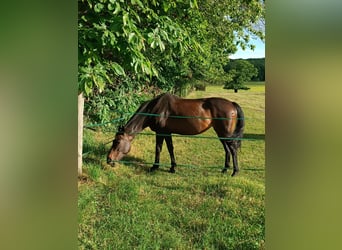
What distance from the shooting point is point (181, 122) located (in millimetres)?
2295

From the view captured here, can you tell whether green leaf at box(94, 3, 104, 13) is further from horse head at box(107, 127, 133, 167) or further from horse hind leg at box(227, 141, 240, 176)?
horse hind leg at box(227, 141, 240, 176)

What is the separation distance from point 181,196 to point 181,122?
0.51 metres

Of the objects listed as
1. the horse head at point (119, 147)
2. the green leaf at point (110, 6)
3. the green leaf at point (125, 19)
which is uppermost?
the green leaf at point (110, 6)

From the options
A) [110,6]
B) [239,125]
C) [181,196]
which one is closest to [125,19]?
[110,6]

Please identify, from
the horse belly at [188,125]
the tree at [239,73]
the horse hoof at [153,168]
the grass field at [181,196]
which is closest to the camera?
the tree at [239,73]

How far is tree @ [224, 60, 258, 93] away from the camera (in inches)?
74.5

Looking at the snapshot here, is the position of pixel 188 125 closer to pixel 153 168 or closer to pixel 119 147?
pixel 153 168

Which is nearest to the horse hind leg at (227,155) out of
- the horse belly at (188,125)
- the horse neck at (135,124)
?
the horse belly at (188,125)

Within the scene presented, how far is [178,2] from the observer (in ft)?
7.13

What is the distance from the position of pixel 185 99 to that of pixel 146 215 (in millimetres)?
799

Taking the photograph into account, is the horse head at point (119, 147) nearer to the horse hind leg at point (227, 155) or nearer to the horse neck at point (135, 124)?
the horse neck at point (135, 124)

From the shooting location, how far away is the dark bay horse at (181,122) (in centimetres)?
218
